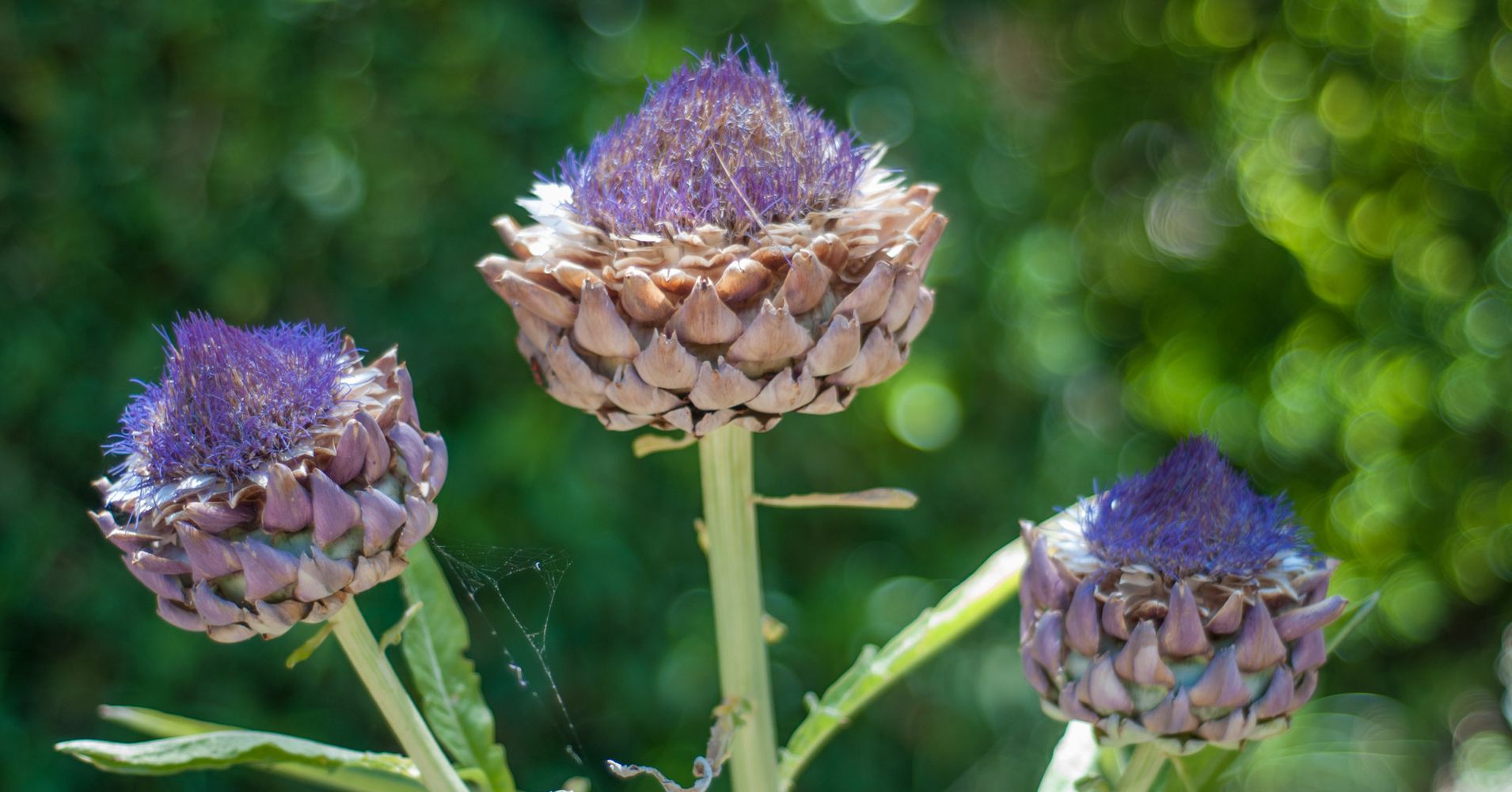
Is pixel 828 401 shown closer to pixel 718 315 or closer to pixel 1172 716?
pixel 718 315

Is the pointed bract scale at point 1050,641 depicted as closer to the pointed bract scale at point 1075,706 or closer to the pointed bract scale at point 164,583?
the pointed bract scale at point 1075,706

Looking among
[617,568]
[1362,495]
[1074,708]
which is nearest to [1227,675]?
[1074,708]

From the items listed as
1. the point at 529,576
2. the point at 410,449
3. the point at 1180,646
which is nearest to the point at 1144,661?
the point at 1180,646

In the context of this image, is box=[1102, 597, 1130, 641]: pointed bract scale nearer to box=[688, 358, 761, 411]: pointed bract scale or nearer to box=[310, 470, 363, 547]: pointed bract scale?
box=[688, 358, 761, 411]: pointed bract scale

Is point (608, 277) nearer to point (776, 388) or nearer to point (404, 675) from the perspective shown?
point (776, 388)

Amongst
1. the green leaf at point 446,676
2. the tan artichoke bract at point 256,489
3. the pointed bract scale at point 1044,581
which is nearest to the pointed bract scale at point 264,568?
the tan artichoke bract at point 256,489

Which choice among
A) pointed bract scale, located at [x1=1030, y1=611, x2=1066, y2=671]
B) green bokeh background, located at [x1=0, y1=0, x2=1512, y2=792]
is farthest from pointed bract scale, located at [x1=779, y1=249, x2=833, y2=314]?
green bokeh background, located at [x1=0, y1=0, x2=1512, y2=792]
